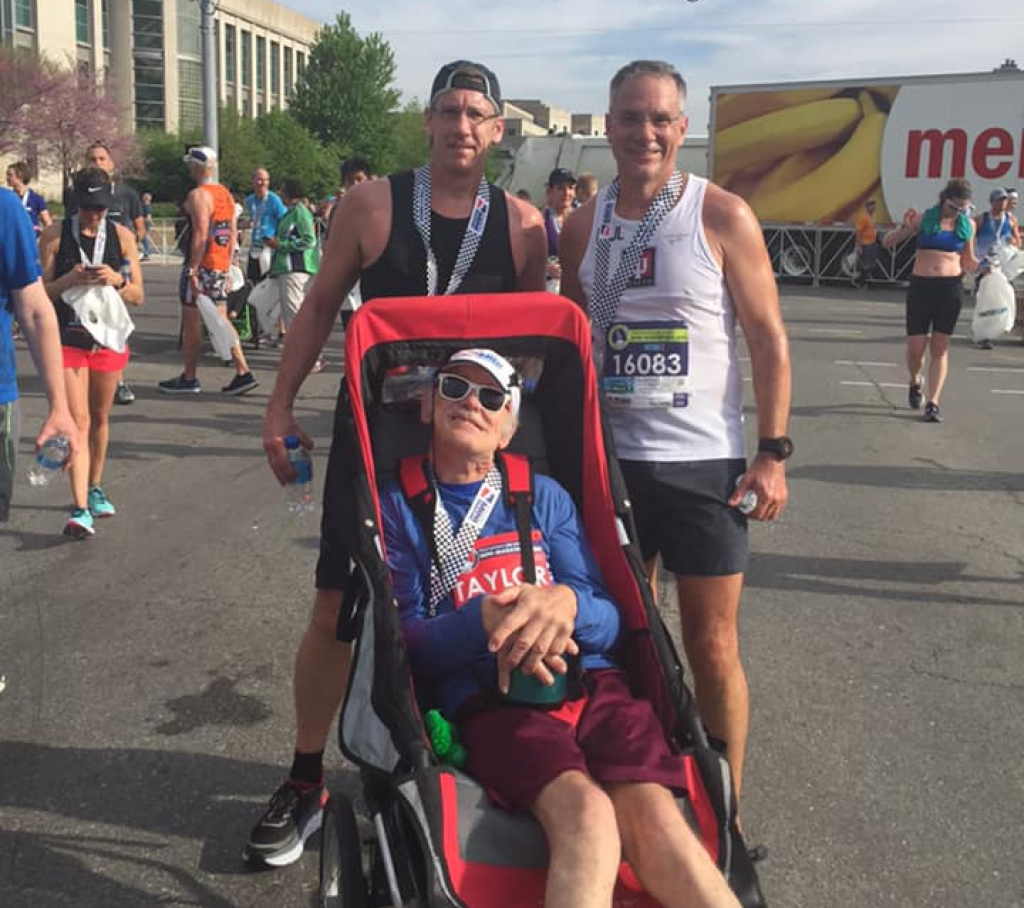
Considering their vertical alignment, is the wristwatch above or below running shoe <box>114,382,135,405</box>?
above

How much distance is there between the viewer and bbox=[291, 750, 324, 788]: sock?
2.96 metres

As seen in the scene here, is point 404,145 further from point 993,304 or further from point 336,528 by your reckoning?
point 336,528

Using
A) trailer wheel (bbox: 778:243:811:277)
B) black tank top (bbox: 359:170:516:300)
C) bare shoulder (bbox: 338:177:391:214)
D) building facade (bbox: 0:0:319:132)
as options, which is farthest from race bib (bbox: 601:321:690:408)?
building facade (bbox: 0:0:319:132)

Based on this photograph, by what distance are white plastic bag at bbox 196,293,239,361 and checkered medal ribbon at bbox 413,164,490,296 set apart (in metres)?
6.94

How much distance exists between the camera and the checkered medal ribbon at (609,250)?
283 centimetres

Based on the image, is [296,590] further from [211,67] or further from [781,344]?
[211,67]

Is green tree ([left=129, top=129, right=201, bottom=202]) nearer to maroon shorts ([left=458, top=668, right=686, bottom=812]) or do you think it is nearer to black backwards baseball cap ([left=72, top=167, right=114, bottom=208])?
black backwards baseball cap ([left=72, top=167, right=114, bottom=208])

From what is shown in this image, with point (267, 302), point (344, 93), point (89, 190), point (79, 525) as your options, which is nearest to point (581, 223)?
point (79, 525)

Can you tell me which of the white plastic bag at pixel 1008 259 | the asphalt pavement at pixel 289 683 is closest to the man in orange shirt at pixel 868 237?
the white plastic bag at pixel 1008 259

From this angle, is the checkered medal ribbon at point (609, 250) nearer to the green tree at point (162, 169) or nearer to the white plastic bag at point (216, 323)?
the white plastic bag at point (216, 323)

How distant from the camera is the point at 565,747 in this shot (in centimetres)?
221

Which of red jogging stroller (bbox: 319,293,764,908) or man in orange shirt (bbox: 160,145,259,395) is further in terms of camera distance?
man in orange shirt (bbox: 160,145,259,395)

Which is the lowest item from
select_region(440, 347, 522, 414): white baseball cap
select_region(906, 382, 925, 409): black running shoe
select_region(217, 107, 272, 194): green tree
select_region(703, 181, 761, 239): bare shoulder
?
select_region(906, 382, 925, 409): black running shoe

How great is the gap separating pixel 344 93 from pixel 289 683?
68.6 metres
